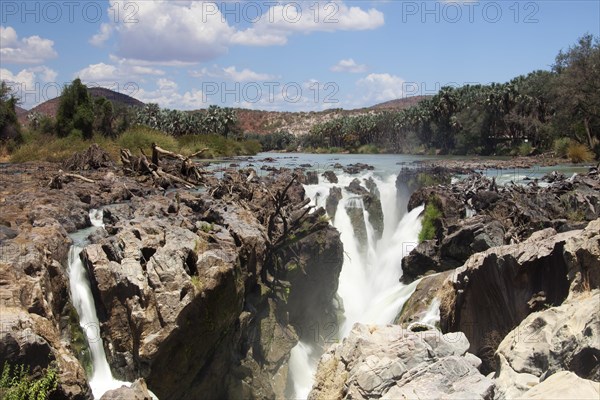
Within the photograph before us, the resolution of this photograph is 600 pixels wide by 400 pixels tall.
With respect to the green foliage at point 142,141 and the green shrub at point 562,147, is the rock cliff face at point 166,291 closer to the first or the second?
the green foliage at point 142,141

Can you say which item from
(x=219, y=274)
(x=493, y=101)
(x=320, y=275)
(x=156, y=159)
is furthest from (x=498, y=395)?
(x=493, y=101)

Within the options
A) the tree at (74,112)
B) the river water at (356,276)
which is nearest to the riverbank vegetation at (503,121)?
the river water at (356,276)

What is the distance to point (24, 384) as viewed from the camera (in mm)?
7363

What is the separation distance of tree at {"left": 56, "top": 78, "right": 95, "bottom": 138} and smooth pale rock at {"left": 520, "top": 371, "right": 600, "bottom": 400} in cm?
4801

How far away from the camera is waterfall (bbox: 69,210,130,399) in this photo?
10.6 meters

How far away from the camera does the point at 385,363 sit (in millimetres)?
7160

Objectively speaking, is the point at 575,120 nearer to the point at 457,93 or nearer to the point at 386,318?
the point at 457,93

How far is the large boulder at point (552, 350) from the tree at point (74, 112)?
46.3 meters

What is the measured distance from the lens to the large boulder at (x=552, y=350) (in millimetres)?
6566

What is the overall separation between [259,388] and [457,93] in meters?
72.7

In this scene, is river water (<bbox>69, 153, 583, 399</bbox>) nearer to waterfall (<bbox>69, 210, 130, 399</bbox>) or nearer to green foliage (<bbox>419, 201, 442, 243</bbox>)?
waterfall (<bbox>69, 210, 130, 399</bbox>)

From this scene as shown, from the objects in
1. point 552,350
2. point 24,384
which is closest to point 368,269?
point 552,350

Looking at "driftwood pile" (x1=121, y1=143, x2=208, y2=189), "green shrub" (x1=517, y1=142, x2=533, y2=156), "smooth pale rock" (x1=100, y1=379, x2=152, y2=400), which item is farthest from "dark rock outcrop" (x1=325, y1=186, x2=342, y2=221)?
"green shrub" (x1=517, y1=142, x2=533, y2=156)

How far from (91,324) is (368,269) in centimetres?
1459
